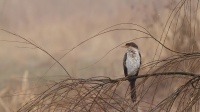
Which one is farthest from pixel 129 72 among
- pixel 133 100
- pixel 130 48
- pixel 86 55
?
pixel 86 55

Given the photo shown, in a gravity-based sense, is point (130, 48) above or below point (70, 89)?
above

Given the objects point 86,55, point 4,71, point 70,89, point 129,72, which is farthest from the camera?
point 86,55

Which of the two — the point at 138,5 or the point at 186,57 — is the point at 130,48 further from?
the point at 138,5

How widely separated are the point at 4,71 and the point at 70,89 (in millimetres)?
12586

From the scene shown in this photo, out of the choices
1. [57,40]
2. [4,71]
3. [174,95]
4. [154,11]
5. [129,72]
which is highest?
[57,40]

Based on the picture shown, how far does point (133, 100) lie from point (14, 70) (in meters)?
12.6

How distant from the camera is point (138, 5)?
6.70 metres

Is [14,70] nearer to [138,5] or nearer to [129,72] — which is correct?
[138,5]

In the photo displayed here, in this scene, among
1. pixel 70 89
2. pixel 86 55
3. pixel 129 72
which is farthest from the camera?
pixel 86 55

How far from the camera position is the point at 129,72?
329 cm

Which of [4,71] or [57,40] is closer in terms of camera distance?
[4,71]

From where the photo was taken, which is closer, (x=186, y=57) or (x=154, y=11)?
(x=186, y=57)

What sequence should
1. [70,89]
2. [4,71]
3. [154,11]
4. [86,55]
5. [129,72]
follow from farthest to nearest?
[86,55], [4,71], [154,11], [129,72], [70,89]

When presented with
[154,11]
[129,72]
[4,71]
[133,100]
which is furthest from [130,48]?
[4,71]
